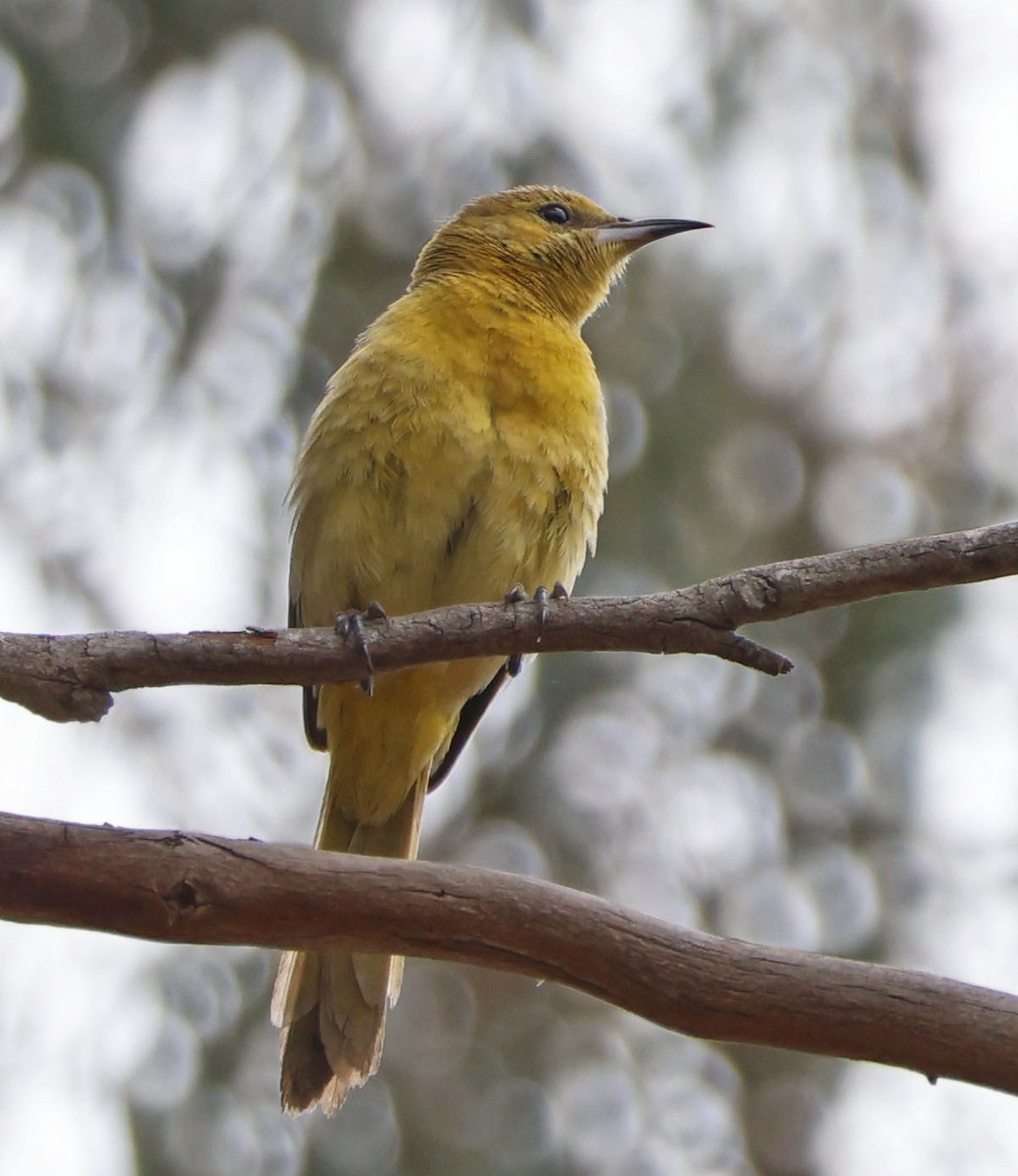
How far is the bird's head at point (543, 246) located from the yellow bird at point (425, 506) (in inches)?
19.6

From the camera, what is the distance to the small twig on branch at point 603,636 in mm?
3475

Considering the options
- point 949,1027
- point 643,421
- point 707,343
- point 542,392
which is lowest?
point 949,1027

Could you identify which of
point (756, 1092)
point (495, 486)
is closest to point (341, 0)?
point (495, 486)

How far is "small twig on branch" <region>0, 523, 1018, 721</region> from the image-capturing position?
3.47 meters

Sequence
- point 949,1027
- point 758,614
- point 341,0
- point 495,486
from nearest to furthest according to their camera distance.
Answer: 1. point 949,1027
2. point 758,614
3. point 495,486
4. point 341,0

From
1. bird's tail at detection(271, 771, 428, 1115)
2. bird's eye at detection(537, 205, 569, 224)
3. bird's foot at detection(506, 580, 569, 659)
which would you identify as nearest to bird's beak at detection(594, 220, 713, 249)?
bird's eye at detection(537, 205, 569, 224)

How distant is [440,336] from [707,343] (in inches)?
111

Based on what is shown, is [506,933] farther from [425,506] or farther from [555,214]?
[555,214]

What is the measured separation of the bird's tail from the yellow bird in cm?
7

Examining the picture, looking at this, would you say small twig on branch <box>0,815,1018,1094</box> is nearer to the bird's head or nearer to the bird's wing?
the bird's wing

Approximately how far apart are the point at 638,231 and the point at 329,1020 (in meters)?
3.61

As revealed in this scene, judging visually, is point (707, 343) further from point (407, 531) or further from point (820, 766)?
point (407, 531)

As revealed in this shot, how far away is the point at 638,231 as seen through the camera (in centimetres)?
662

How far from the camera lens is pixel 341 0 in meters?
7.75
